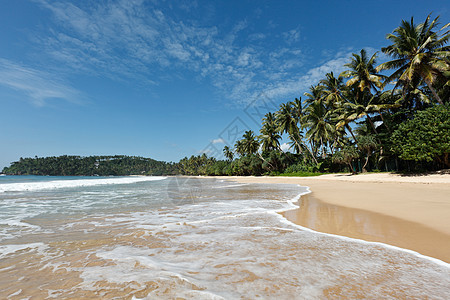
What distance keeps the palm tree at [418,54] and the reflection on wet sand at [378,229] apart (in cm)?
1921

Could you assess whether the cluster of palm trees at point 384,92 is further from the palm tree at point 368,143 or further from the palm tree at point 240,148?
the palm tree at point 240,148

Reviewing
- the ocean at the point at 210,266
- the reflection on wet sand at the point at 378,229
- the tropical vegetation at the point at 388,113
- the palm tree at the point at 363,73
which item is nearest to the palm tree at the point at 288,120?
the tropical vegetation at the point at 388,113

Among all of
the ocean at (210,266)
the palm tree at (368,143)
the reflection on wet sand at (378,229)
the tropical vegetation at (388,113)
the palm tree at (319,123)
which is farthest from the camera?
the palm tree at (319,123)

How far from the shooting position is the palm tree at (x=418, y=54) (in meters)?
17.3

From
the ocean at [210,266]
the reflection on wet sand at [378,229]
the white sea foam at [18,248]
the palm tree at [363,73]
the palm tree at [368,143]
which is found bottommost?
the reflection on wet sand at [378,229]

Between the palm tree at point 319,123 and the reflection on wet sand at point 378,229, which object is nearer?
the reflection on wet sand at point 378,229

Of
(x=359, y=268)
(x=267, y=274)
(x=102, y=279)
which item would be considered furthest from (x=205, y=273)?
(x=359, y=268)

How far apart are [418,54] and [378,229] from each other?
68.2ft

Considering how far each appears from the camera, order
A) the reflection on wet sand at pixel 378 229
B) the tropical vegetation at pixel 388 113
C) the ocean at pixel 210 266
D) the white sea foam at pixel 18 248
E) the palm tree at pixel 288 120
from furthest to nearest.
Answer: the palm tree at pixel 288 120
the tropical vegetation at pixel 388 113
the white sea foam at pixel 18 248
the reflection on wet sand at pixel 378 229
the ocean at pixel 210 266

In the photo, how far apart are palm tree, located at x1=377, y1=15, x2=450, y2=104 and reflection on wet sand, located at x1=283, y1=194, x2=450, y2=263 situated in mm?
19210

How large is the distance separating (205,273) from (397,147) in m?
21.8

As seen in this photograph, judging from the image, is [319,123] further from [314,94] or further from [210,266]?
[210,266]

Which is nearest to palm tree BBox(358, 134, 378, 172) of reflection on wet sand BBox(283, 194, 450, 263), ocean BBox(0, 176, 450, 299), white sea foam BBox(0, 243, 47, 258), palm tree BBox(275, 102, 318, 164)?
palm tree BBox(275, 102, 318, 164)

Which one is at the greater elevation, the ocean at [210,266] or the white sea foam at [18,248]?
the white sea foam at [18,248]
